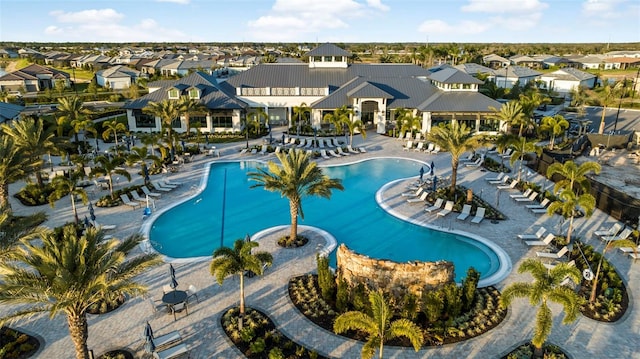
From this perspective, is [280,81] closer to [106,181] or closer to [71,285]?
[106,181]

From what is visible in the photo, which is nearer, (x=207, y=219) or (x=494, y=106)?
(x=207, y=219)

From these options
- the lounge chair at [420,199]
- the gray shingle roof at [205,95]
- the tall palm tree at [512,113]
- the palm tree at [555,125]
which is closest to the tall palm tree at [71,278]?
the lounge chair at [420,199]

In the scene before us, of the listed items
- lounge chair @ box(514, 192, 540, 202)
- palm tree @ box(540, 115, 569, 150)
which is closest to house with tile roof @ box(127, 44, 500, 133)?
palm tree @ box(540, 115, 569, 150)

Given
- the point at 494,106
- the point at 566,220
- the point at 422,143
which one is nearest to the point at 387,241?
the point at 566,220

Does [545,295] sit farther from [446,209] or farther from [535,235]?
[446,209]

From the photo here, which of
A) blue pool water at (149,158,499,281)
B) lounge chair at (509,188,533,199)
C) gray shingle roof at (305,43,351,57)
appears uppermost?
gray shingle roof at (305,43,351,57)

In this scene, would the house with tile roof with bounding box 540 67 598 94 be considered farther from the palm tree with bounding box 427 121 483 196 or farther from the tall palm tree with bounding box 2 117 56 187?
the tall palm tree with bounding box 2 117 56 187
